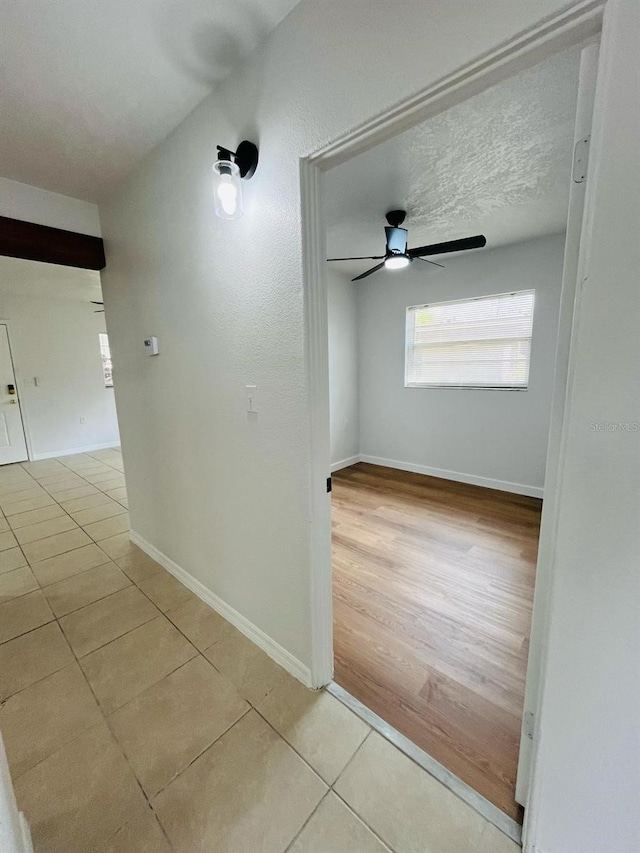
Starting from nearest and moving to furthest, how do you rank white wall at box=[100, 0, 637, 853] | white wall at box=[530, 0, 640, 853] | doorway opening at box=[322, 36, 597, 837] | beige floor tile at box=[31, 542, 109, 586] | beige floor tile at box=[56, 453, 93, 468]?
1. white wall at box=[530, 0, 640, 853]
2. white wall at box=[100, 0, 637, 853]
3. doorway opening at box=[322, 36, 597, 837]
4. beige floor tile at box=[31, 542, 109, 586]
5. beige floor tile at box=[56, 453, 93, 468]

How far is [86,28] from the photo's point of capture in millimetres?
1125

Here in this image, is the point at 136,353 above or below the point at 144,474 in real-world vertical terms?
above

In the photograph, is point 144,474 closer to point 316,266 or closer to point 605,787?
point 316,266

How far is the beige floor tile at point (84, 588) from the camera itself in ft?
6.57

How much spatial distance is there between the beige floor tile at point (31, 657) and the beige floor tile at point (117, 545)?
717 millimetres

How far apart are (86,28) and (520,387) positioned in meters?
3.73

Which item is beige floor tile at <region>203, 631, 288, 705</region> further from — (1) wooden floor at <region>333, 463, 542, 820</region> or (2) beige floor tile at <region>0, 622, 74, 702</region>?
(2) beige floor tile at <region>0, 622, 74, 702</region>

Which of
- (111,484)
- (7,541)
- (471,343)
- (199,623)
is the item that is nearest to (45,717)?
(199,623)

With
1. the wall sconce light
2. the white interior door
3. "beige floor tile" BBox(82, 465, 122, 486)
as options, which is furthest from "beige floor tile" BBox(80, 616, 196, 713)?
the white interior door

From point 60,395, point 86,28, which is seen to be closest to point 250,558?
point 86,28

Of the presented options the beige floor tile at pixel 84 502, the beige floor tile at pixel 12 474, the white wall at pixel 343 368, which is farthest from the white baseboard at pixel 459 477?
the beige floor tile at pixel 12 474

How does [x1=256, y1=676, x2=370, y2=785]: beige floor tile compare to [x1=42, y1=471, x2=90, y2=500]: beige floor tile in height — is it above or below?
below

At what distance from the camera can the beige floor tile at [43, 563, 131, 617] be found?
2.00 meters

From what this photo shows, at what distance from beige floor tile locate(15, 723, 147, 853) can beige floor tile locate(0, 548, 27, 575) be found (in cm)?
169
